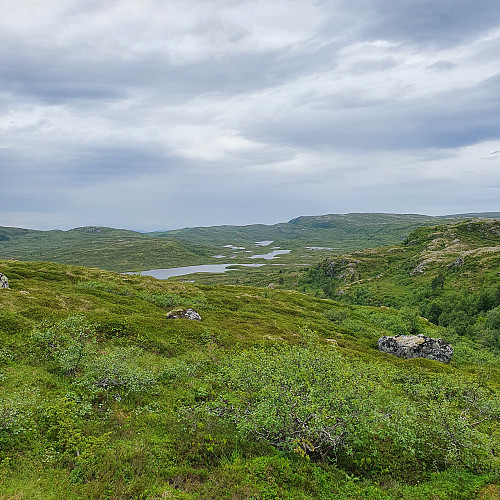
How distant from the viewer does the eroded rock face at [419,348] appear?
5238 centimetres

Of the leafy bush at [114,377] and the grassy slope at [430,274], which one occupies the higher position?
the leafy bush at [114,377]

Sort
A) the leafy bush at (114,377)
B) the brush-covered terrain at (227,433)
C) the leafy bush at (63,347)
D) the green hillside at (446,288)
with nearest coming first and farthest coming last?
1. the brush-covered terrain at (227,433)
2. the leafy bush at (114,377)
3. the leafy bush at (63,347)
4. the green hillside at (446,288)

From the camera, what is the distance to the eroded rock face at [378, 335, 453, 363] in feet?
172

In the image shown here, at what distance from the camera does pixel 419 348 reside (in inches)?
2068

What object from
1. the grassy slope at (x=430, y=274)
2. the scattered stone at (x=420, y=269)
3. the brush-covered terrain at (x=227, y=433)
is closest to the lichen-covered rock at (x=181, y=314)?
the brush-covered terrain at (x=227, y=433)

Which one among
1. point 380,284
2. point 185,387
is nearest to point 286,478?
point 185,387

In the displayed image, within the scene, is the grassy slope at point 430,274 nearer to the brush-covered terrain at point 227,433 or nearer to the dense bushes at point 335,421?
the dense bushes at point 335,421

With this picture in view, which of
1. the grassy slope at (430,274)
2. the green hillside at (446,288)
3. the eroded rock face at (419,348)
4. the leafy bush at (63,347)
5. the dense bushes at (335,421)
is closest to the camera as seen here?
the dense bushes at (335,421)

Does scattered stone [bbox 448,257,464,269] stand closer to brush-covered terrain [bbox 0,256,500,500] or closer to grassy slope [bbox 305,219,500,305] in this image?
grassy slope [bbox 305,219,500,305]

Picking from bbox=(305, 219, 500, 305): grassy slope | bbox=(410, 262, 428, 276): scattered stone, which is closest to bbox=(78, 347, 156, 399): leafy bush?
bbox=(305, 219, 500, 305): grassy slope

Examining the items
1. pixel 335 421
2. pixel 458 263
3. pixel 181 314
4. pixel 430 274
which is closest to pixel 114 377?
pixel 335 421

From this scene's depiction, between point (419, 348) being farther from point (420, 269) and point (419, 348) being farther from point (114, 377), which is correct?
point (420, 269)

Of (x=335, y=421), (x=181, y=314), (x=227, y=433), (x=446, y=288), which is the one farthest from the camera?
(x=446, y=288)

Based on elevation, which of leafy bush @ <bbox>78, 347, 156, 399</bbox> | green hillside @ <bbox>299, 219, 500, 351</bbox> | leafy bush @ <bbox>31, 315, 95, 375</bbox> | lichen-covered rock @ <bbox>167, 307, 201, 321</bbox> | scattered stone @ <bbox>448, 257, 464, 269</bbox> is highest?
leafy bush @ <bbox>31, 315, 95, 375</bbox>
